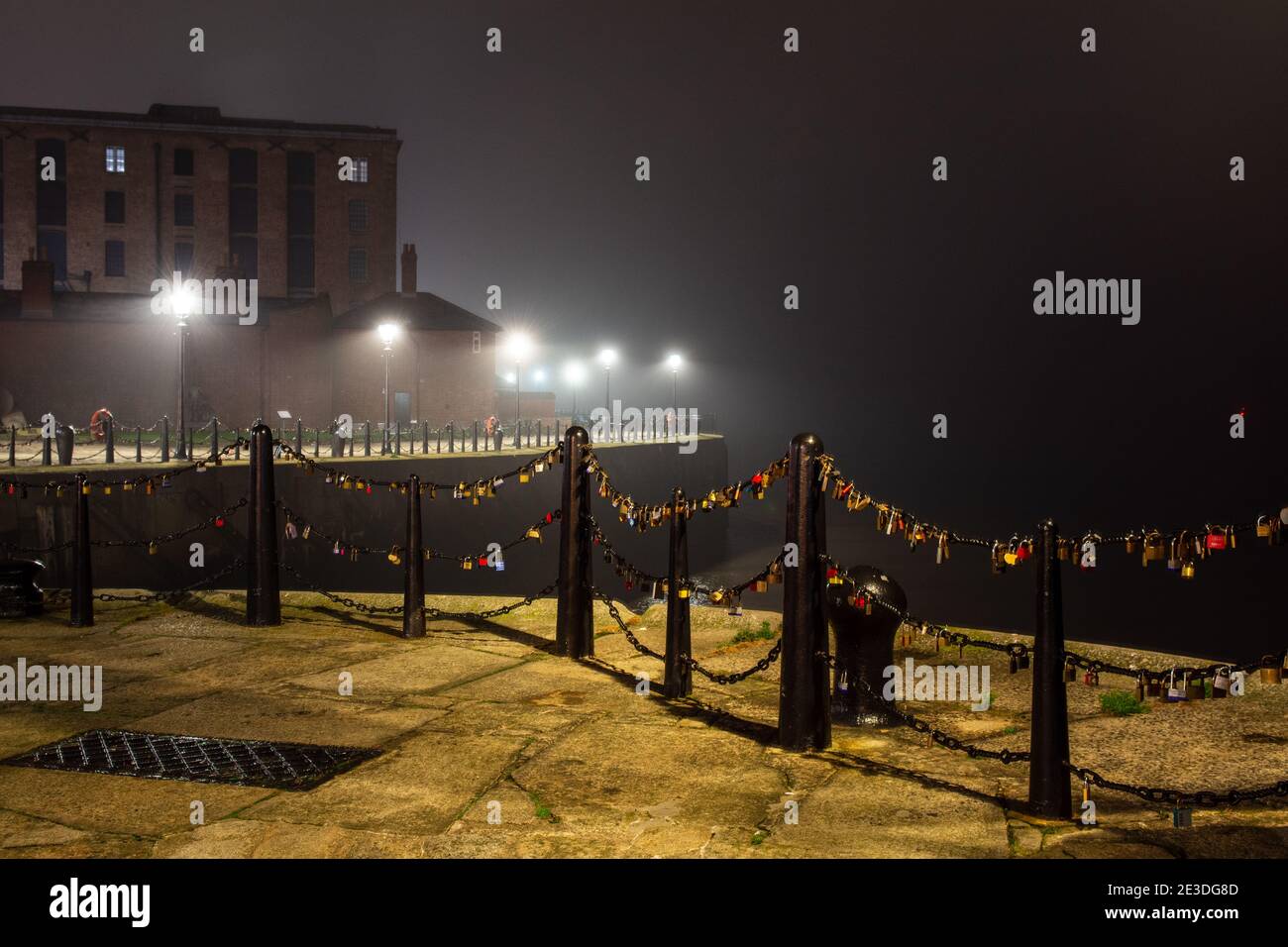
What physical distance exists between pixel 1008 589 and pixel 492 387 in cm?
2910

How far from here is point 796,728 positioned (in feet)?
23.1

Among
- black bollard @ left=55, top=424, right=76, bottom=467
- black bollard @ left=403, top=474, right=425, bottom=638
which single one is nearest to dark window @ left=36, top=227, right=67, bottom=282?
black bollard @ left=55, top=424, right=76, bottom=467

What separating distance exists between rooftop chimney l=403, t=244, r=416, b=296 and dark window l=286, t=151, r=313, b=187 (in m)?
15.6

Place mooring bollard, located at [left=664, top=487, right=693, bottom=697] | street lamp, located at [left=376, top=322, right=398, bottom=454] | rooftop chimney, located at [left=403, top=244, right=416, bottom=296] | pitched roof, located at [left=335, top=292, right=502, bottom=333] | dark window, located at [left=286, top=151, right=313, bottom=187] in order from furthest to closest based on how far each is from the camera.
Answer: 1. dark window, located at [left=286, top=151, right=313, bottom=187]
2. rooftop chimney, located at [left=403, top=244, right=416, bottom=296]
3. pitched roof, located at [left=335, top=292, right=502, bottom=333]
4. street lamp, located at [left=376, top=322, right=398, bottom=454]
5. mooring bollard, located at [left=664, top=487, right=693, bottom=697]

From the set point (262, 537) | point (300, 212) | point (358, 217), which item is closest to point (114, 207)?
point (300, 212)

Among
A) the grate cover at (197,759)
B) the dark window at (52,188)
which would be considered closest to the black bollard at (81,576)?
the grate cover at (197,759)

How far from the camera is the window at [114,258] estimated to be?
69562mm

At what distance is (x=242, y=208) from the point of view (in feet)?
234

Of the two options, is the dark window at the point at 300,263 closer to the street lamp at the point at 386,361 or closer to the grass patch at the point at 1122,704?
the street lamp at the point at 386,361

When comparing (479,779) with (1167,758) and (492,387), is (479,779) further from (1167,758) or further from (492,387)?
(492,387)

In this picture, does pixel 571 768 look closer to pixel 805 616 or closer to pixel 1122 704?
pixel 805 616

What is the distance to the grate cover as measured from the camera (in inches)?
255

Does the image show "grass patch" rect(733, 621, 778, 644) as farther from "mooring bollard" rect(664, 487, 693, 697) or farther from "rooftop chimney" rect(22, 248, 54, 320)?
"rooftop chimney" rect(22, 248, 54, 320)
